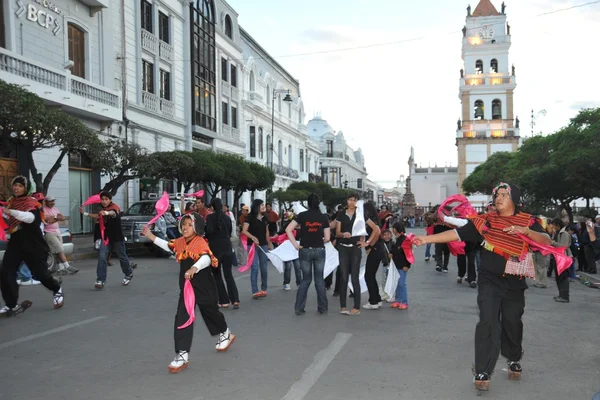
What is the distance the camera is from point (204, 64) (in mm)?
34562

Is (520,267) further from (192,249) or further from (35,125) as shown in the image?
(35,125)

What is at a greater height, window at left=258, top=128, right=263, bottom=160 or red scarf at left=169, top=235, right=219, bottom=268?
window at left=258, top=128, right=263, bottom=160

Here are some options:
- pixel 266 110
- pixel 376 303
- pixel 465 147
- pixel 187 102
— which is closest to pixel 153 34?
pixel 187 102

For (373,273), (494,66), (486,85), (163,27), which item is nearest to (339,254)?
(373,273)

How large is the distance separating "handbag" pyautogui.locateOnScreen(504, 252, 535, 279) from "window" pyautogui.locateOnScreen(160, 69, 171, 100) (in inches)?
1060

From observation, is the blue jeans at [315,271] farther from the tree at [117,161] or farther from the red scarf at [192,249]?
the tree at [117,161]

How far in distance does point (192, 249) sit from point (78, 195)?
784 inches

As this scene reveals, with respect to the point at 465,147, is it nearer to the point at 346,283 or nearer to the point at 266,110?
the point at 266,110

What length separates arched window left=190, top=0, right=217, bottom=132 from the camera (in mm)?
33188

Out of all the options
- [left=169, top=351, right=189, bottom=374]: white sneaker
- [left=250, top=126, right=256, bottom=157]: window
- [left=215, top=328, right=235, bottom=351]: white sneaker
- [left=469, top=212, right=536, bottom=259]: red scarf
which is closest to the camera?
[left=469, top=212, right=536, bottom=259]: red scarf

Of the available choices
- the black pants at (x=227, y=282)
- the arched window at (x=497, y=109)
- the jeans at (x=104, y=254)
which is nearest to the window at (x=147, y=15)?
the jeans at (x=104, y=254)

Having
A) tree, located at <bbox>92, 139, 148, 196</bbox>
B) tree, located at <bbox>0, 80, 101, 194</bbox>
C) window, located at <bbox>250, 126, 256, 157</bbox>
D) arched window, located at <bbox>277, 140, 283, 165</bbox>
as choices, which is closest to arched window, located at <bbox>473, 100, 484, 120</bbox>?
arched window, located at <bbox>277, 140, 283, 165</bbox>

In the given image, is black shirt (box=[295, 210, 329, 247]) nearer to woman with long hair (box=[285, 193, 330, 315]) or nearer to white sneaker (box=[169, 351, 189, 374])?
woman with long hair (box=[285, 193, 330, 315])

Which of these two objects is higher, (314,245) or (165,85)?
(165,85)
